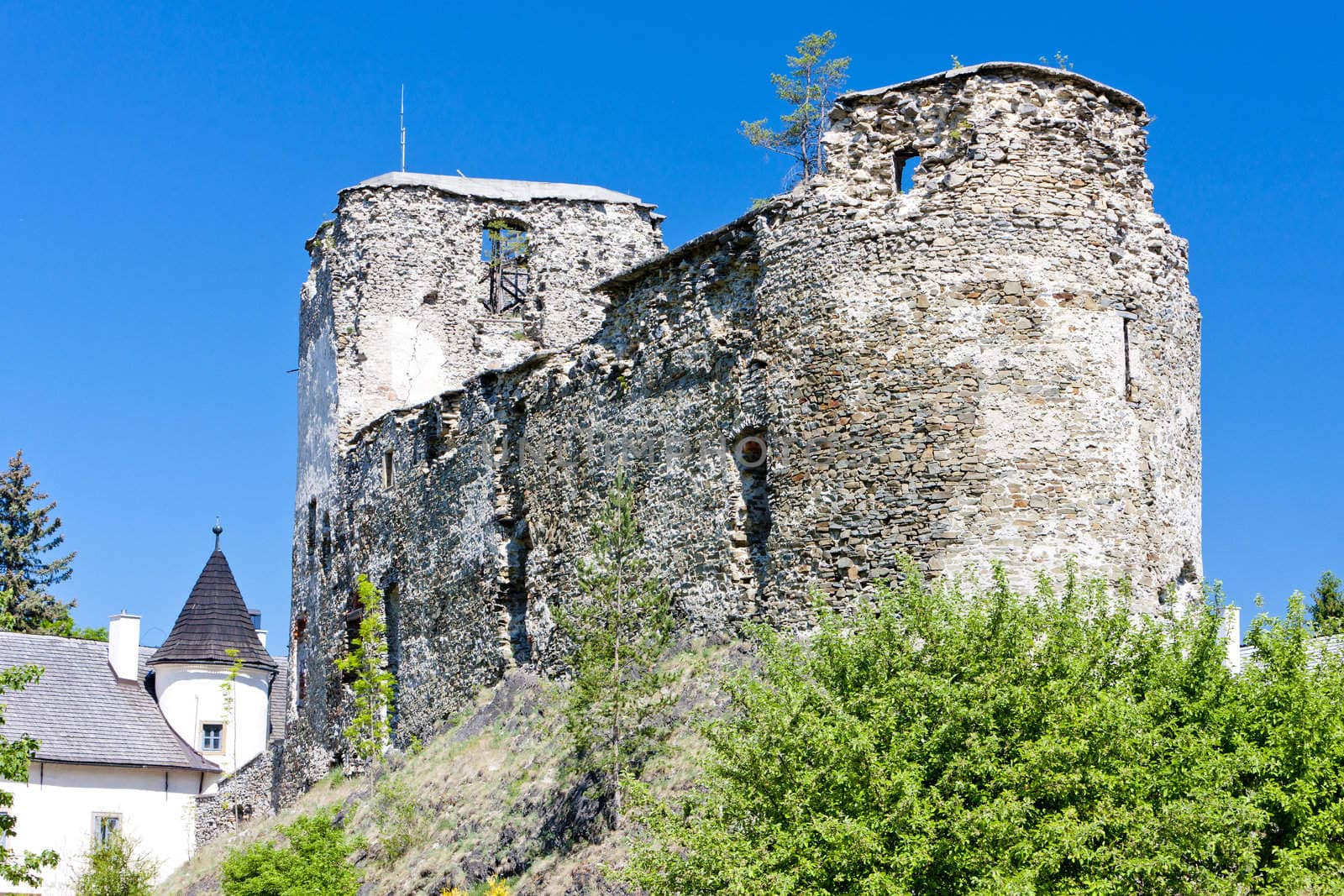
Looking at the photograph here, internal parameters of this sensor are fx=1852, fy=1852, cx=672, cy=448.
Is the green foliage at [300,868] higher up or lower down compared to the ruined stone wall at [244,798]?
lower down

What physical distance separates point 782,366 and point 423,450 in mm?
10270

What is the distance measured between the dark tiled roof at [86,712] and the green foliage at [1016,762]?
2745cm

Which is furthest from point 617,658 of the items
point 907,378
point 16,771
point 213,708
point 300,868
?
point 213,708

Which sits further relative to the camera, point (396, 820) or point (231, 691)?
point (231, 691)

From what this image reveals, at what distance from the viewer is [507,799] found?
22.6 m

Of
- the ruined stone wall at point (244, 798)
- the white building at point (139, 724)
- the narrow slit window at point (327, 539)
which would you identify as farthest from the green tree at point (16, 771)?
the white building at point (139, 724)

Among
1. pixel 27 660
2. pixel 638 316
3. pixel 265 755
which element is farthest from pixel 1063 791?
pixel 27 660

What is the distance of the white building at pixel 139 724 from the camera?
39781mm

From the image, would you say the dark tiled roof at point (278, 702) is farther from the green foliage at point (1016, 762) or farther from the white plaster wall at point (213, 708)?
the green foliage at point (1016, 762)

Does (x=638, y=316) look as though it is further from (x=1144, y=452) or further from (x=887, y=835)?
(x=887, y=835)

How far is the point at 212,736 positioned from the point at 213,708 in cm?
70

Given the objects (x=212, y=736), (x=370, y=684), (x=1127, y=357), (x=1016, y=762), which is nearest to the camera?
(x=1016, y=762)

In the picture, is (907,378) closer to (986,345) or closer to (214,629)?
(986,345)

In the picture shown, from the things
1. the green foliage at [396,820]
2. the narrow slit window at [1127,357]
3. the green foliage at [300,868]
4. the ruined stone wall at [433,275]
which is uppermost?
the ruined stone wall at [433,275]
